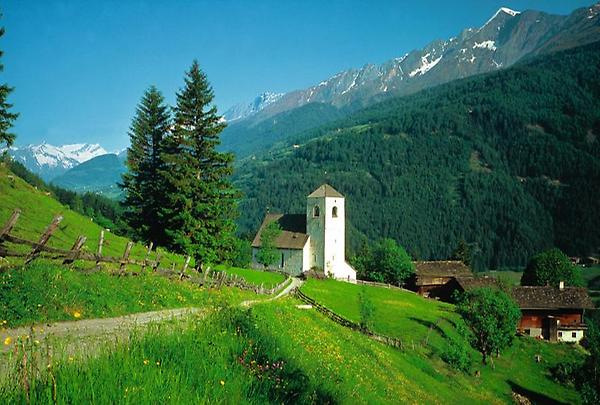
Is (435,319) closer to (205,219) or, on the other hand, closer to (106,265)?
(205,219)

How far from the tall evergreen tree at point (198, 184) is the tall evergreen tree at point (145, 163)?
407 cm

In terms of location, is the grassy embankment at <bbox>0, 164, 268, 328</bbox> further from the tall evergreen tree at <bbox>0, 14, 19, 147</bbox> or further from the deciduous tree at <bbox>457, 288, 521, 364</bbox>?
the deciduous tree at <bbox>457, 288, 521, 364</bbox>

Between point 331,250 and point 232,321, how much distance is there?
260ft

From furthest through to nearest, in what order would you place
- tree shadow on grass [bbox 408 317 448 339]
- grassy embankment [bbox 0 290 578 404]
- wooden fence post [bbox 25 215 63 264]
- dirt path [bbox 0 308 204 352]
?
tree shadow on grass [bbox 408 317 448 339]
wooden fence post [bbox 25 215 63 264]
dirt path [bbox 0 308 204 352]
grassy embankment [bbox 0 290 578 404]

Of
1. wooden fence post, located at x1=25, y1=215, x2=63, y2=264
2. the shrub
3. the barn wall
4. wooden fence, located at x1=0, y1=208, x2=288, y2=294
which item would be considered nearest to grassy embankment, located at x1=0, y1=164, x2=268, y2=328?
wooden fence post, located at x1=25, y1=215, x2=63, y2=264

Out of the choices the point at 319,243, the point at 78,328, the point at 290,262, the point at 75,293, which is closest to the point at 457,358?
the point at 75,293

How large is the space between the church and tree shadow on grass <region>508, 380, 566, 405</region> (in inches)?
1663

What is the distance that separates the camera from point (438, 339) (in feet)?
170

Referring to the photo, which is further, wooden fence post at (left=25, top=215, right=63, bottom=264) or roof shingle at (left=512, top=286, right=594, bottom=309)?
roof shingle at (left=512, top=286, right=594, bottom=309)

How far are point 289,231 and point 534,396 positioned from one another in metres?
54.7

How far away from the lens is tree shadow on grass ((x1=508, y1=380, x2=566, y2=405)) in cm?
4606

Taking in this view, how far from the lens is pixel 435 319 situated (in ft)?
199

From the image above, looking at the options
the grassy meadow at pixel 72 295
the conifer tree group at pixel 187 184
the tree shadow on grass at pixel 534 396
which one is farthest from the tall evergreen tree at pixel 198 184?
the tree shadow on grass at pixel 534 396

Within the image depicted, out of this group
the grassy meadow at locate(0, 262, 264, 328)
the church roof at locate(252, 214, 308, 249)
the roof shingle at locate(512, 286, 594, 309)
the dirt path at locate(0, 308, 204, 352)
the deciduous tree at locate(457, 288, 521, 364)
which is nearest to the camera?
the dirt path at locate(0, 308, 204, 352)
